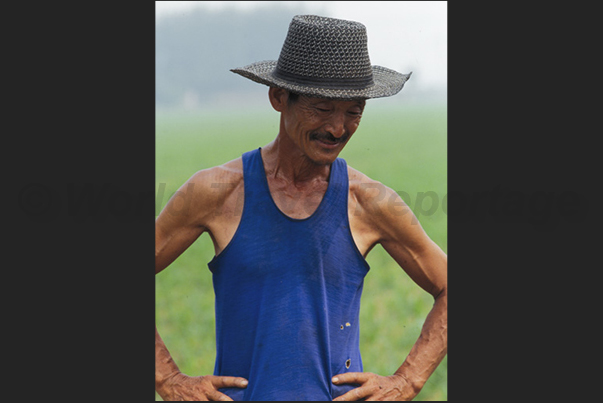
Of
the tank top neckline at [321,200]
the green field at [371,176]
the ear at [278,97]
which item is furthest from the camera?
the green field at [371,176]

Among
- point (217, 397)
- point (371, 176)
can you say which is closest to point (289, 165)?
point (217, 397)

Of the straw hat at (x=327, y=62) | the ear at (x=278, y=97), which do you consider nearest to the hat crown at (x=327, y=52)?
the straw hat at (x=327, y=62)

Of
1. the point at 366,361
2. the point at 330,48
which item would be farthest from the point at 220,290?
the point at 366,361

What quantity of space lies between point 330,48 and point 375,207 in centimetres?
98

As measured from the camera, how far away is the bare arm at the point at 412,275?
4.72 metres

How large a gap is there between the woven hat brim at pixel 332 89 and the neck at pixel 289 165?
0.37 meters

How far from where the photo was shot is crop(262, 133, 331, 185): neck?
15.2ft

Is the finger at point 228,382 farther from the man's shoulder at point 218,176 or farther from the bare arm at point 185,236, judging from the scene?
the man's shoulder at point 218,176

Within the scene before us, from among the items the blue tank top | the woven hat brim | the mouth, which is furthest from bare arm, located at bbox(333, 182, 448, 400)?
the woven hat brim

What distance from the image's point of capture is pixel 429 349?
16.1ft

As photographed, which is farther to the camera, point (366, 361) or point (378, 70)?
point (366, 361)

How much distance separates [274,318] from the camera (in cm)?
455

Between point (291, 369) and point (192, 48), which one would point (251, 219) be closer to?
point (291, 369)

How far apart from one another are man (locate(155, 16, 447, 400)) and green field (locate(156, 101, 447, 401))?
1.31 feet
